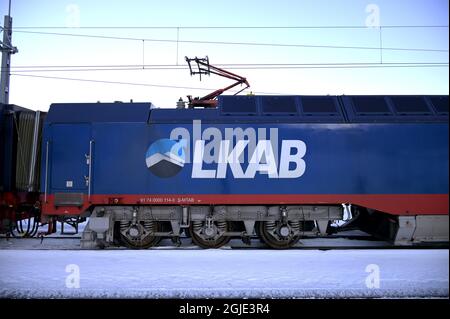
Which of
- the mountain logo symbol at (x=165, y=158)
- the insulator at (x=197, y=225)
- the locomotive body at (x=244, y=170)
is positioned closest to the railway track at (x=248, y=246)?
the locomotive body at (x=244, y=170)

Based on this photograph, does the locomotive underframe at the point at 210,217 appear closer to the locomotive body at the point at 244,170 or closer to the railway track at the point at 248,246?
the locomotive body at the point at 244,170

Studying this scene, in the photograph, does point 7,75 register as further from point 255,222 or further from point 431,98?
point 431,98

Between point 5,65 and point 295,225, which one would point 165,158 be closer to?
point 295,225

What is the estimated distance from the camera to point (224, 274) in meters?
5.69

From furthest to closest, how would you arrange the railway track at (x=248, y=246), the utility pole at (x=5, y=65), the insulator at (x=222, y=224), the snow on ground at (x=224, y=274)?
the railway track at (x=248, y=246) → the insulator at (x=222, y=224) → the utility pole at (x=5, y=65) → the snow on ground at (x=224, y=274)

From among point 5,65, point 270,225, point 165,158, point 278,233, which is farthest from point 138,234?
point 5,65

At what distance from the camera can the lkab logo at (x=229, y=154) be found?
8.13 meters

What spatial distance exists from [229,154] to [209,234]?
2157mm

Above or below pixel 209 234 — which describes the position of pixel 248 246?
below

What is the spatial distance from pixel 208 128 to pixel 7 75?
6.45 m

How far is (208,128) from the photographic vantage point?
8297mm

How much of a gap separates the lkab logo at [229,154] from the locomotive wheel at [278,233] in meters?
1.37
